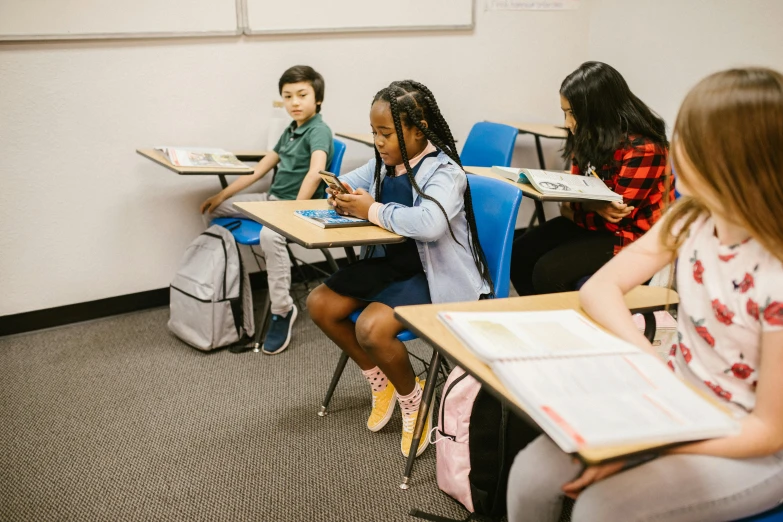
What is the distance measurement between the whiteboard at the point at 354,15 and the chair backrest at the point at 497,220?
5.60 feet

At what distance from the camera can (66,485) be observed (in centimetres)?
188

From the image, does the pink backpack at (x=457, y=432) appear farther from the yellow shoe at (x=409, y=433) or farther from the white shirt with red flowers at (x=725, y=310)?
the white shirt with red flowers at (x=725, y=310)

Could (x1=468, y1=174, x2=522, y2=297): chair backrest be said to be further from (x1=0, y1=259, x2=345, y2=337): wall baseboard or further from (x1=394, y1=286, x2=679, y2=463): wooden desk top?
(x1=0, y1=259, x2=345, y2=337): wall baseboard

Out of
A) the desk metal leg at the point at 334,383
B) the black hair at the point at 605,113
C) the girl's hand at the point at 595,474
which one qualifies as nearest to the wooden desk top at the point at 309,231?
the desk metal leg at the point at 334,383

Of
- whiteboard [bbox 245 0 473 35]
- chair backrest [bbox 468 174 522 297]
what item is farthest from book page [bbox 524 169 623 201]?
whiteboard [bbox 245 0 473 35]

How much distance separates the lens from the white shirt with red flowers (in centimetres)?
101

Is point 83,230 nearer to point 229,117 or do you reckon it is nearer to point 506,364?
point 229,117

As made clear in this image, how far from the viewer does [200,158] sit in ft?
8.91

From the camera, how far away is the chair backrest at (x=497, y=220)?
1812mm

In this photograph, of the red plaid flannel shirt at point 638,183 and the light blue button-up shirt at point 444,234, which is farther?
the red plaid flannel shirt at point 638,183

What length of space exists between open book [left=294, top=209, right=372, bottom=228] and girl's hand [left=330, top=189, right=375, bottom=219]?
23mm

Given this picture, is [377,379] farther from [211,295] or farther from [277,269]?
[211,295]

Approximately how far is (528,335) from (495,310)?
0.55 feet

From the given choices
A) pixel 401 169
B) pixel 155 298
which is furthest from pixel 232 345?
pixel 401 169
